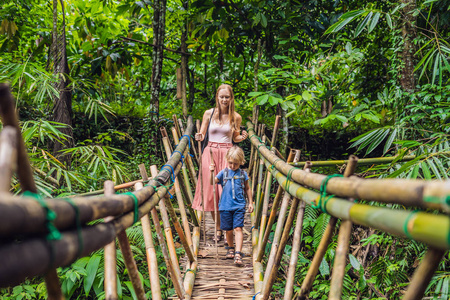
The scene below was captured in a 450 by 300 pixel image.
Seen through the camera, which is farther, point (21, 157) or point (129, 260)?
point (129, 260)

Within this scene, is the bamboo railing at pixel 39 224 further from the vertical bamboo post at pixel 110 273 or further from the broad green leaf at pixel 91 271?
the broad green leaf at pixel 91 271

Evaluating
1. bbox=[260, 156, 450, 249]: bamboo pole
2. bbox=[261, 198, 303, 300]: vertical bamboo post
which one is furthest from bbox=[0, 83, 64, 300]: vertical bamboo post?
bbox=[261, 198, 303, 300]: vertical bamboo post

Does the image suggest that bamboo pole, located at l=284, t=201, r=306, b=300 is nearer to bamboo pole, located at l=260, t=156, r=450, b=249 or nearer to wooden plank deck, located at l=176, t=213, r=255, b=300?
bamboo pole, located at l=260, t=156, r=450, b=249

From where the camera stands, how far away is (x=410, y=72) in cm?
277

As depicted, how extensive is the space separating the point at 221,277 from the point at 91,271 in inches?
39.5

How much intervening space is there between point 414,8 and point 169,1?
3658mm

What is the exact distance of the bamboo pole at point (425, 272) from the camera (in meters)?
0.70

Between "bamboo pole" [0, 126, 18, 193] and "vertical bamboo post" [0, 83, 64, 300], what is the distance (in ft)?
0.04

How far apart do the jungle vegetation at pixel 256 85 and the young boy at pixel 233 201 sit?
1.87 feet

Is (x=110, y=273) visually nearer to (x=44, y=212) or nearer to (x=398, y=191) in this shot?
(x=44, y=212)

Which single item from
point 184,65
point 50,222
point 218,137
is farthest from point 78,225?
point 184,65

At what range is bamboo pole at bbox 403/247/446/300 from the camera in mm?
702

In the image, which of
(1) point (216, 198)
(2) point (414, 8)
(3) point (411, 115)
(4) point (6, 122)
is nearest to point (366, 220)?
(4) point (6, 122)

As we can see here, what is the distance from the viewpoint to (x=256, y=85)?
14.3 feet
